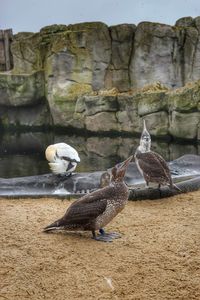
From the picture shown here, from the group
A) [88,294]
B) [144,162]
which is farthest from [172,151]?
[88,294]

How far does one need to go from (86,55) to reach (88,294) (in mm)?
15130

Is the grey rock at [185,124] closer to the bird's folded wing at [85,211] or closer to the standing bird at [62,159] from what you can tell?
the standing bird at [62,159]

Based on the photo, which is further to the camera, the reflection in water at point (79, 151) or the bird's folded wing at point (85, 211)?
the reflection in water at point (79, 151)

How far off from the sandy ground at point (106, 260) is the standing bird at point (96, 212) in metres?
0.09

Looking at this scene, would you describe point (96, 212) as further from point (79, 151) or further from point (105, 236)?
point (79, 151)

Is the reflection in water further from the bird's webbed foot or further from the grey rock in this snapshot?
the bird's webbed foot

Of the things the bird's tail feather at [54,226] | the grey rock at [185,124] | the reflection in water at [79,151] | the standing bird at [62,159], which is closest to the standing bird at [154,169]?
the standing bird at [62,159]

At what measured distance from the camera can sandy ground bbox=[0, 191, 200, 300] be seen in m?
2.39

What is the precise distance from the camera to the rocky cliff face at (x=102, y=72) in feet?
51.2

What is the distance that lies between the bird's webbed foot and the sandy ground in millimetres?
48

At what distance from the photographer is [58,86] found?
17.2 m

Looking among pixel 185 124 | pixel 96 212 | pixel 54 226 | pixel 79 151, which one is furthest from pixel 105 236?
pixel 185 124

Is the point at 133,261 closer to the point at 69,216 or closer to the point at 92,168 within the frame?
the point at 69,216

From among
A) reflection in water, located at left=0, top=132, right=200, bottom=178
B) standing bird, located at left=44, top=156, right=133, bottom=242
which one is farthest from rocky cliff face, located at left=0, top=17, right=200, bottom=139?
standing bird, located at left=44, top=156, right=133, bottom=242
